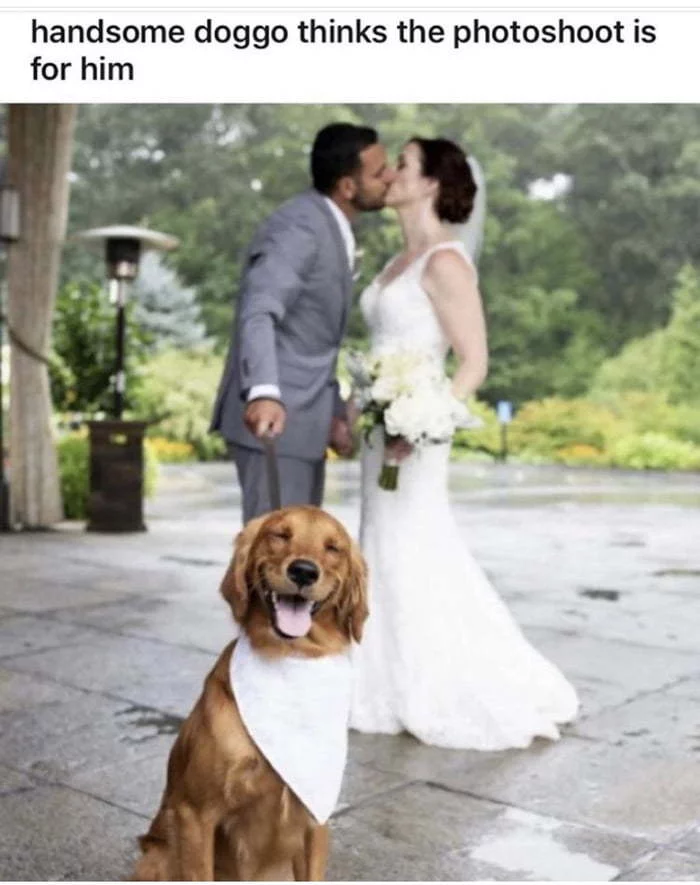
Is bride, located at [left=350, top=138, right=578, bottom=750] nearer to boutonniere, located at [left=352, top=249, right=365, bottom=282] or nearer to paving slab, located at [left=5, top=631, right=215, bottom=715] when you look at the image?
boutonniere, located at [left=352, top=249, right=365, bottom=282]

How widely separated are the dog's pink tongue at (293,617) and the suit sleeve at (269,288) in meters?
1.06

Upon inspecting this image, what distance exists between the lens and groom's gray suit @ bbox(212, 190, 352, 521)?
347cm

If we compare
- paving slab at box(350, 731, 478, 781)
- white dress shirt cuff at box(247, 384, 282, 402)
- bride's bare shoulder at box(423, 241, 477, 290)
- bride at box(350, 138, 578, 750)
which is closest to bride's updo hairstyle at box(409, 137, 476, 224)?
bride at box(350, 138, 578, 750)

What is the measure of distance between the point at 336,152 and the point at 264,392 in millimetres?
871

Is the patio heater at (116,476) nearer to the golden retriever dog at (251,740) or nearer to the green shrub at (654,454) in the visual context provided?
the golden retriever dog at (251,740)

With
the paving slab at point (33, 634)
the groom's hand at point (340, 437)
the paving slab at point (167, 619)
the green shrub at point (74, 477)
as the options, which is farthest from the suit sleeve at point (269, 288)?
the green shrub at point (74, 477)

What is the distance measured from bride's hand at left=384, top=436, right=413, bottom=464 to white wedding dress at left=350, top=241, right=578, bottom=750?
0.13m

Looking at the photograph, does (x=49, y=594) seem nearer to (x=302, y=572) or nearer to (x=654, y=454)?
(x=302, y=572)

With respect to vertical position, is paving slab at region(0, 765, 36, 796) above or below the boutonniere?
below

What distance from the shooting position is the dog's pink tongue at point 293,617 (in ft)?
7.50
